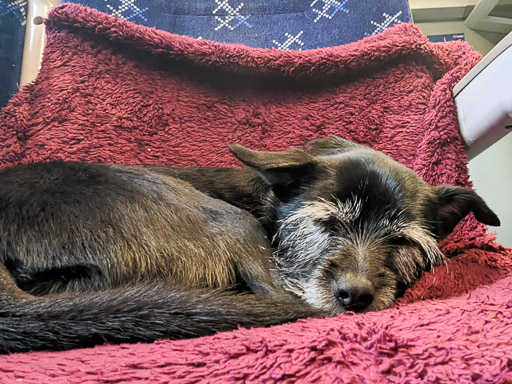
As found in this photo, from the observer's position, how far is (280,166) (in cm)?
170

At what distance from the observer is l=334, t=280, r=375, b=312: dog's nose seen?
1.45 m

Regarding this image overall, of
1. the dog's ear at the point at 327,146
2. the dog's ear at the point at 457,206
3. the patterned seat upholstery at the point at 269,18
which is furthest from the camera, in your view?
the patterned seat upholstery at the point at 269,18

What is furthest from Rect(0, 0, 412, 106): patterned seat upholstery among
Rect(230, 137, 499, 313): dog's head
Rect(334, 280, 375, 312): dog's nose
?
Rect(334, 280, 375, 312): dog's nose

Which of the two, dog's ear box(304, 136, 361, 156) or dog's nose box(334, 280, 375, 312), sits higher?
dog's ear box(304, 136, 361, 156)

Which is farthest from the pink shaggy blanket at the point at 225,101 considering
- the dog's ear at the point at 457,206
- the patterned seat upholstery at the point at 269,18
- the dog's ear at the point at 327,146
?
the patterned seat upholstery at the point at 269,18

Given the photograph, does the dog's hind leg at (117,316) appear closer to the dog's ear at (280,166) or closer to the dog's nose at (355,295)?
the dog's nose at (355,295)

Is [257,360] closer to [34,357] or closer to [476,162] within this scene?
[34,357]

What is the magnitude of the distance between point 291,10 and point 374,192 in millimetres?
2049

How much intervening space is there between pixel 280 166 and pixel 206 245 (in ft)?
1.30

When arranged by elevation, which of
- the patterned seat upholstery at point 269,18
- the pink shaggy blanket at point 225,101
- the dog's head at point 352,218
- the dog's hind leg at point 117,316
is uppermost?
the patterned seat upholstery at point 269,18

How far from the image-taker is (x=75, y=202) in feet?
4.93

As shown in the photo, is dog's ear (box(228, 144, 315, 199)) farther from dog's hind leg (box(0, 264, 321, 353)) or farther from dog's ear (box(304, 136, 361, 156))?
dog's hind leg (box(0, 264, 321, 353))

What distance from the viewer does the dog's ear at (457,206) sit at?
1.80m

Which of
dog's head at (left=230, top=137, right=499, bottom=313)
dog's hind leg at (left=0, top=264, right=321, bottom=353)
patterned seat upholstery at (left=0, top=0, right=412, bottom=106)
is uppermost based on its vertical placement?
patterned seat upholstery at (left=0, top=0, right=412, bottom=106)
